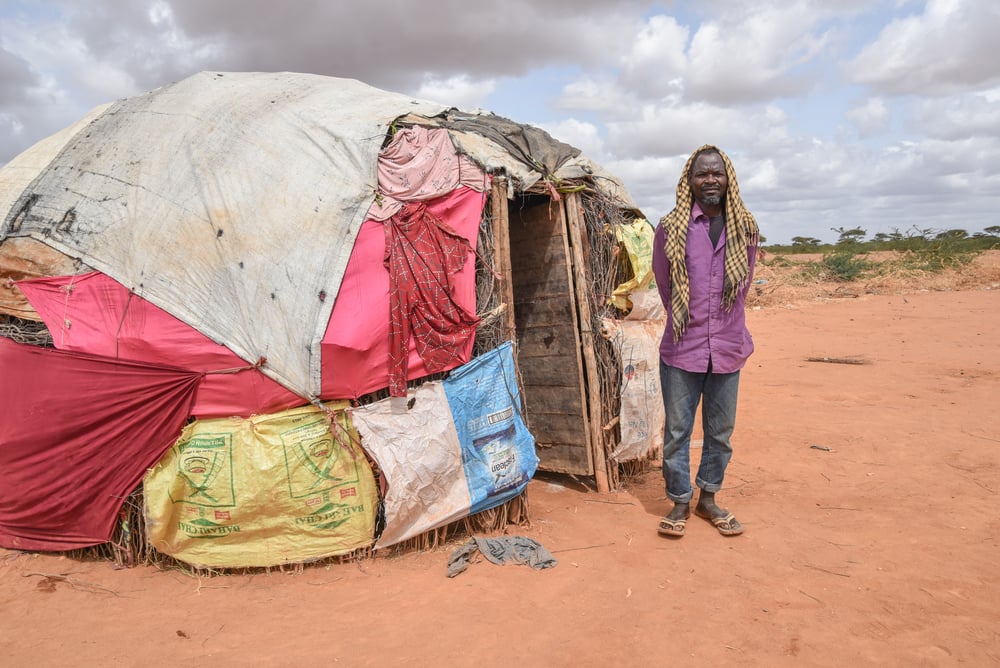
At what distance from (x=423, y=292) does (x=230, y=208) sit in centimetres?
114

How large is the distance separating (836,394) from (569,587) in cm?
520

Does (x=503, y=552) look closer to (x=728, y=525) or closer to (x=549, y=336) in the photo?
(x=728, y=525)

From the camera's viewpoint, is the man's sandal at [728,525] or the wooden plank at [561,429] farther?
the wooden plank at [561,429]

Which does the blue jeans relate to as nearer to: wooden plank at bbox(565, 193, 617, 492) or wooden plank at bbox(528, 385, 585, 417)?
wooden plank at bbox(565, 193, 617, 492)

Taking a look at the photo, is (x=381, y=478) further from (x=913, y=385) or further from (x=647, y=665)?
(x=913, y=385)

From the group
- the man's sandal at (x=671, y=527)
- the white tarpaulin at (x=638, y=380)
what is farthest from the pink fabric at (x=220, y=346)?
the white tarpaulin at (x=638, y=380)

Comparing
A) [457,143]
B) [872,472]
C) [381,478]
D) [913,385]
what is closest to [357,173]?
[457,143]

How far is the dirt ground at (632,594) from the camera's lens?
2682 mm

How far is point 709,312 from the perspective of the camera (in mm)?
3463

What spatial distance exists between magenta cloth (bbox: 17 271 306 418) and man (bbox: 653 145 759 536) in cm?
201

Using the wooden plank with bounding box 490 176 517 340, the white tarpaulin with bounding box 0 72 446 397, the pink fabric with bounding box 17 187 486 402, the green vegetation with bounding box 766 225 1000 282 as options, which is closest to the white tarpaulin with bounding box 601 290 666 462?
the wooden plank with bounding box 490 176 517 340

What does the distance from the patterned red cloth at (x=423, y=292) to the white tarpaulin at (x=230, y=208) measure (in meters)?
0.25

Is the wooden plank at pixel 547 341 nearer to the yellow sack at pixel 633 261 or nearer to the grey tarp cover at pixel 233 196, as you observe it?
the yellow sack at pixel 633 261

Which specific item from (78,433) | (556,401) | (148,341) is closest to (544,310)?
(556,401)
